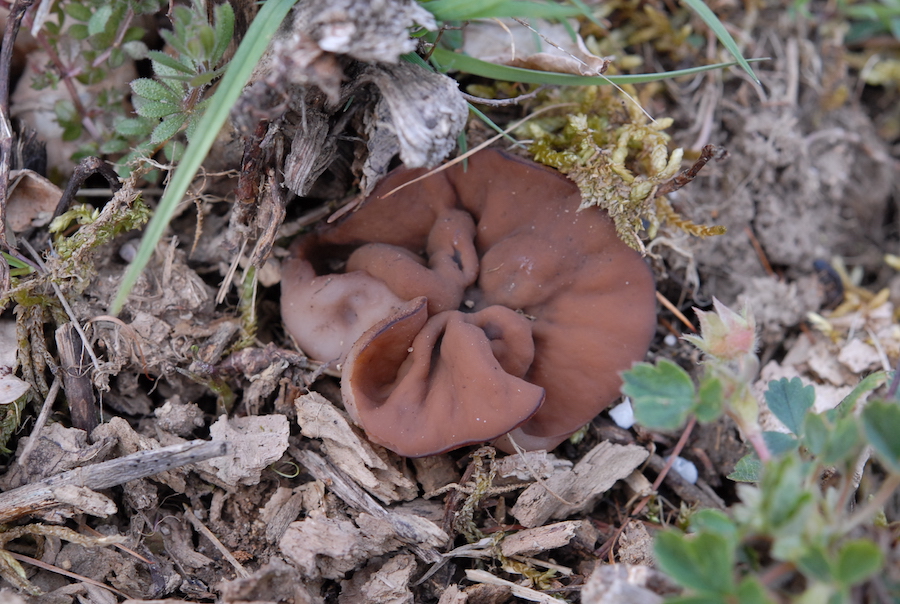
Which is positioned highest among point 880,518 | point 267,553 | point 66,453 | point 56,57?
point 56,57

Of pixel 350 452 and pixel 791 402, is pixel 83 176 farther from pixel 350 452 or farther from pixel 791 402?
pixel 791 402

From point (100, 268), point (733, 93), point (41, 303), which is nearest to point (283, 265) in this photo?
point (100, 268)

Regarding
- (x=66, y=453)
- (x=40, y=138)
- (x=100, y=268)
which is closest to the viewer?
(x=66, y=453)

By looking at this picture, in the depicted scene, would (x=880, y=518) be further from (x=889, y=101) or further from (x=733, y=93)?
(x=889, y=101)

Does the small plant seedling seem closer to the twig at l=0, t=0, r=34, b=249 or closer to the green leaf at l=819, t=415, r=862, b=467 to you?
the green leaf at l=819, t=415, r=862, b=467

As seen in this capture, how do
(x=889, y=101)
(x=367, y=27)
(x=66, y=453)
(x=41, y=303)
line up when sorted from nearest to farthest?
(x=367, y=27) < (x=66, y=453) < (x=41, y=303) < (x=889, y=101)

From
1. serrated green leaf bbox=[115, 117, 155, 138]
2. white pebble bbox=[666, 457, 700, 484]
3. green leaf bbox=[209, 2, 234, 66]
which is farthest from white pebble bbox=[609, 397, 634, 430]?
serrated green leaf bbox=[115, 117, 155, 138]

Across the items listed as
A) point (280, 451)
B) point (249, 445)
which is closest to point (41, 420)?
point (249, 445)

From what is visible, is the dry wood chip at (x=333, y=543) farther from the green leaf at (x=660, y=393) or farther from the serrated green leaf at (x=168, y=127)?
the serrated green leaf at (x=168, y=127)
